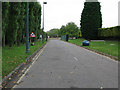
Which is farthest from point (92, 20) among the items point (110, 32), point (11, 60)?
point (11, 60)

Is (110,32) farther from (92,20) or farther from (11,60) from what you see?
(11,60)

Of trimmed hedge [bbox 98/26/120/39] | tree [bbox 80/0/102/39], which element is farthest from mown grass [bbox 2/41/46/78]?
tree [bbox 80/0/102/39]

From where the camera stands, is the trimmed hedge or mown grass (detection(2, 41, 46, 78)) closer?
mown grass (detection(2, 41, 46, 78))

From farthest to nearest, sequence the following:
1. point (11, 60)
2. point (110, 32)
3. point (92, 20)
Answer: point (92, 20)
point (110, 32)
point (11, 60)

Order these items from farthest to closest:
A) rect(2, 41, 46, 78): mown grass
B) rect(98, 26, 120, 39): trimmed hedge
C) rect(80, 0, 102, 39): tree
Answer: rect(80, 0, 102, 39): tree, rect(98, 26, 120, 39): trimmed hedge, rect(2, 41, 46, 78): mown grass

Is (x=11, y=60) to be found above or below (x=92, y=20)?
below

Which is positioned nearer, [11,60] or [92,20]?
[11,60]

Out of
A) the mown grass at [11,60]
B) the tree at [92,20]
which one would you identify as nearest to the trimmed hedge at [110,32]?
the tree at [92,20]

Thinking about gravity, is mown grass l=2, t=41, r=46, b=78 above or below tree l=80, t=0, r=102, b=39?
below

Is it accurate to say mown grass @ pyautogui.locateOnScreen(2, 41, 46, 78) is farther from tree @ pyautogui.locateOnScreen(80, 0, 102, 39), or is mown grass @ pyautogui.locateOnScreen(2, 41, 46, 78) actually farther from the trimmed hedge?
tree @ pyautogui.locateOnScreen(80, 0, 102, 39)

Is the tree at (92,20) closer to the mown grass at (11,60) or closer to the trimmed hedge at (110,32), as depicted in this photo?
the trimmed hedge at (110,32)

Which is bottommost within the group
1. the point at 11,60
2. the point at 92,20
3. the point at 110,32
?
the point at 11,60

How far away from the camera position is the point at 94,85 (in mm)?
4879

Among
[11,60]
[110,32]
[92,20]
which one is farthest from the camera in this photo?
[92,20]
